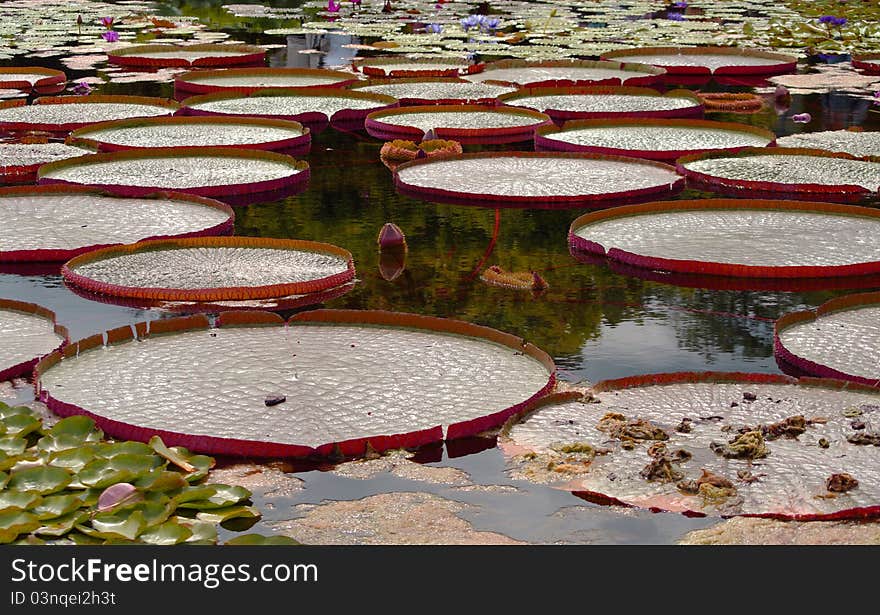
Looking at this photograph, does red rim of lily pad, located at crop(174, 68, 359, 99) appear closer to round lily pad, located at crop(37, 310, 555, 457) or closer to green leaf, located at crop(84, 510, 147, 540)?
round lily pad, located at crop(37, 310, 555, 457)

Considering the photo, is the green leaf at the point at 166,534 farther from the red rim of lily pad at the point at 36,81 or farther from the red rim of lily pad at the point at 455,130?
the red rim of lily pad at the point at 36,81

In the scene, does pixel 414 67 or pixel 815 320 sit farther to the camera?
pixel 414 67

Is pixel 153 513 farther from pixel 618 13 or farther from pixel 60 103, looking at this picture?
pixel 618 13

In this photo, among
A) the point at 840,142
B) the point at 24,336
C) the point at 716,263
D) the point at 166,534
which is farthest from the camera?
the point at 840,142

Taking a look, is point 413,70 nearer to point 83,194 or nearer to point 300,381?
point 83,194

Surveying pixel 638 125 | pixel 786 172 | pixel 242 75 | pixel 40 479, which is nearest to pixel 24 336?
pixel 40 479

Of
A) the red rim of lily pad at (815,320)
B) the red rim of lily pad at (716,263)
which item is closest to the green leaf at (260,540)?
the red rim of lily pad at (815,320)

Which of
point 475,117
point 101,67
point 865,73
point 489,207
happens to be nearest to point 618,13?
point 865,73
